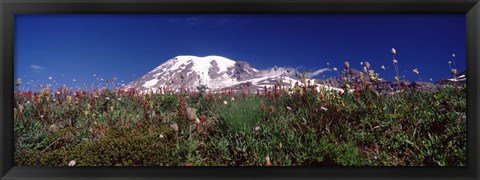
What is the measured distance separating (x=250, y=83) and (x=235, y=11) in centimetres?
62

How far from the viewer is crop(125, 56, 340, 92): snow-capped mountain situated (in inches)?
148

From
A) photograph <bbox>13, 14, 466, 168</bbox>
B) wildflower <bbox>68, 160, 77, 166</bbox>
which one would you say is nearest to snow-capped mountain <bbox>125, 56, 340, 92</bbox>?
photograph <bbox>13, 14, 466, 168</bbox>

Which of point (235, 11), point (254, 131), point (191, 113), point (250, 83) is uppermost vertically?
point (235, 11)

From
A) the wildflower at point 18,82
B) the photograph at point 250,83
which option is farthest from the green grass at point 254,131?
the wildflower at point 18,82

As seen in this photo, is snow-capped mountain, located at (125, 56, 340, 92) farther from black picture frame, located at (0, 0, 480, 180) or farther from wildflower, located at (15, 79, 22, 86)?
wildflower, located at (15, 79, 22, 86)

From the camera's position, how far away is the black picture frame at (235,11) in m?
3.59

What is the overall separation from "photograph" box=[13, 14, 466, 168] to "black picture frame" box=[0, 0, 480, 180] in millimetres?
67

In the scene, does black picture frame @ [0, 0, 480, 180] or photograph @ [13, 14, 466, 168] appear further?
photograph @ [13, 14, 466, 168]

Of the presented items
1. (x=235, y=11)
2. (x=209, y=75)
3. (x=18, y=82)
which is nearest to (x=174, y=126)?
(x=209, y=75)

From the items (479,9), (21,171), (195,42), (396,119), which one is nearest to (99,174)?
(21,171)

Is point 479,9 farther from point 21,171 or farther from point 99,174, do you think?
point 21,171

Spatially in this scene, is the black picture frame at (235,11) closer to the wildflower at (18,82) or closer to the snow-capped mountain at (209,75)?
the wildflower at (18,82)

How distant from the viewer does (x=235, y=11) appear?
3.62 meters

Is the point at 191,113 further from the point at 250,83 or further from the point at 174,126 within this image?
the point at 250,83
